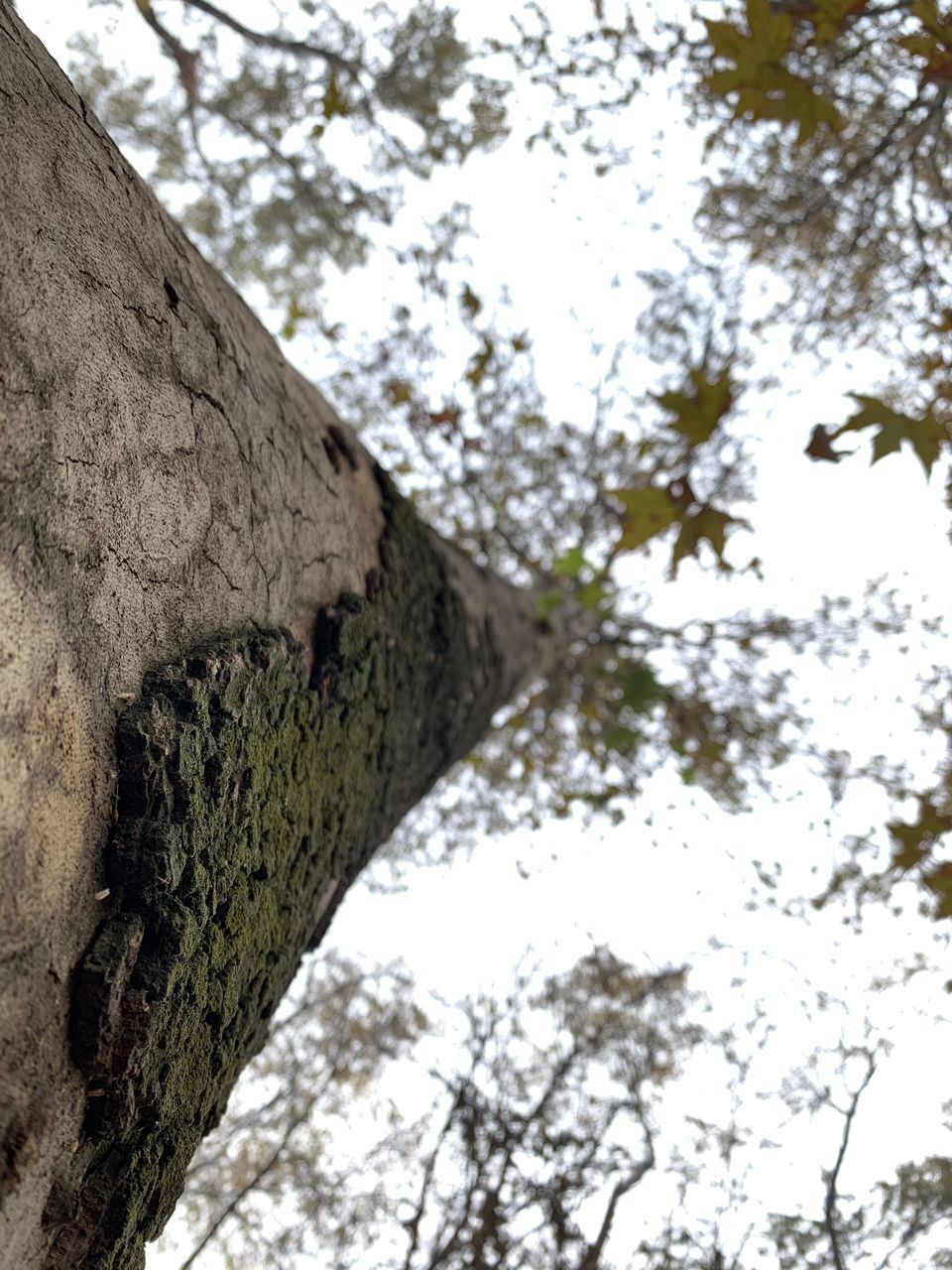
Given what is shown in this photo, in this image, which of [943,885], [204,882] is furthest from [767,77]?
[204,882]

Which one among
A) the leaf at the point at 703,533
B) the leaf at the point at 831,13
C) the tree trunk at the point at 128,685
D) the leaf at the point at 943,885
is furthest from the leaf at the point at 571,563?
the tree trunk at the point at 128,685

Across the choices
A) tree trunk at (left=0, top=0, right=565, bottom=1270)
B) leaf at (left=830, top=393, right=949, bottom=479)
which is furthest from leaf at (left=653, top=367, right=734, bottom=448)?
tree trunk at (left=0, top=0, right=565, bottom=1270)

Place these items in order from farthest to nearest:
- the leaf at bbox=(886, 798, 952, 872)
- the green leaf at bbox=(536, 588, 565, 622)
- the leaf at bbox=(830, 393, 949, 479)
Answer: the green leaf at bbox=(536, 588, 565, 622) → the leaf at bbox=(886, 798, 952, 872) → the leaf at bbox=(830, 393, 949, 479)

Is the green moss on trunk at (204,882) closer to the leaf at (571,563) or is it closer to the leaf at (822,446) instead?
the leaf at (822,446)

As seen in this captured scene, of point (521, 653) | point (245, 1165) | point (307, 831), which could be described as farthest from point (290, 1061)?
point (307, 831)

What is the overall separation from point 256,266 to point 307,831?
18.1 ft

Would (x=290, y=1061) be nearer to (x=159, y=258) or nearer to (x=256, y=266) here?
(x=256, y=266)

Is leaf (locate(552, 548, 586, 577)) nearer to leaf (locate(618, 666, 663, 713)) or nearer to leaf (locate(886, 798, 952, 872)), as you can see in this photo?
leaf (locate(618, 666, 663, 713))

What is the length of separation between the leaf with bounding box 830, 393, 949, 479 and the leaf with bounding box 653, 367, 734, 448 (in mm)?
317

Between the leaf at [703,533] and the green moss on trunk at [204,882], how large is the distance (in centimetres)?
86

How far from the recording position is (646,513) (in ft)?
7.24

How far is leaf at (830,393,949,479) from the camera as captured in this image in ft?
5.87

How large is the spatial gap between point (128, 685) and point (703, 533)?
172 cm

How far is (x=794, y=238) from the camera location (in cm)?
449
